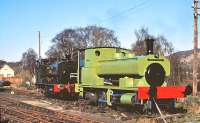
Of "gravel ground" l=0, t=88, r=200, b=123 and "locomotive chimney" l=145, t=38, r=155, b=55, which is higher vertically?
"locomotive chimney" l=145, t=38, r=155, b=55

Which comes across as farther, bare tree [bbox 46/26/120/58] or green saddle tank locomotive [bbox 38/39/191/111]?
bare tree [bbox 46/26/120/58]

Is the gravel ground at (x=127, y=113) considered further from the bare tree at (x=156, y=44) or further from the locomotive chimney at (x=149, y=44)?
the bare tree at (x=156, y=44)

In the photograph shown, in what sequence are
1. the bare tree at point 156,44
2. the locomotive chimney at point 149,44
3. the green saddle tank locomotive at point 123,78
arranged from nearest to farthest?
the green saddle tank locomotive at point 123,78, the locomotive chimney at point 149,44, the bare tree at point 156,44

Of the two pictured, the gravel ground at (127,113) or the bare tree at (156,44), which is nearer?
the gravel ground at (127,113)

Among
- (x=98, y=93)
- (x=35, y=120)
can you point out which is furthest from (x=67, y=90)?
(x=35, y=120)

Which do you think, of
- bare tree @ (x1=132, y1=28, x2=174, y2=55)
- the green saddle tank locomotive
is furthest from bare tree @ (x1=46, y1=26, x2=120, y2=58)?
the green saddle tank locomotive

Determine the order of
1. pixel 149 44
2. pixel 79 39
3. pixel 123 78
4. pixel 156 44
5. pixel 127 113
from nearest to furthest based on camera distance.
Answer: pixel 127 113, pixel 149 44, pixel 123 78, pixel 156 44, pixel 79 39

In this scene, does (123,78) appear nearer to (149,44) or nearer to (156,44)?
(149,44)

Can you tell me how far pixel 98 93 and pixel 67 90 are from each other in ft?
16.2

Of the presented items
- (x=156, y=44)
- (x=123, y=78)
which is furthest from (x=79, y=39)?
(x=123, y=78)

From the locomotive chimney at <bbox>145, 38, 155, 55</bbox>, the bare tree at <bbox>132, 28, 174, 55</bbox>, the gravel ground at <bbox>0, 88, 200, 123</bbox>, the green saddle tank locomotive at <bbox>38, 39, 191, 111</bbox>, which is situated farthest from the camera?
the bare tree at <bbox>132, 28, 174, 55</bbox>

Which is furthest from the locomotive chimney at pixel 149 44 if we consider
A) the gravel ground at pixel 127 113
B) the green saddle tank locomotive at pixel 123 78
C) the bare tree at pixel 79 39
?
the bare tree at pixel 79 39

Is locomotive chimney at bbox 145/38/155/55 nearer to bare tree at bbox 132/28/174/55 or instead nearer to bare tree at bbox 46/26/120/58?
bare tree at bbox 132/28/174/55

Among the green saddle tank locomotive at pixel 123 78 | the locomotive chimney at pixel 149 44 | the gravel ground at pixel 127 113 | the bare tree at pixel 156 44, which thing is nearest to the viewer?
the gravel ground at pixel 127 113
